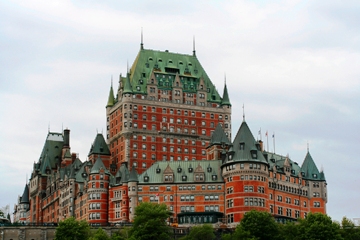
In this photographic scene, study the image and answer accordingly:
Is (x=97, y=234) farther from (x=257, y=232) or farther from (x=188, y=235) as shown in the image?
→ (x=257, y=232)

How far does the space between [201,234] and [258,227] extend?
12.6 meters

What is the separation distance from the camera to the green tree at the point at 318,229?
179000 mm

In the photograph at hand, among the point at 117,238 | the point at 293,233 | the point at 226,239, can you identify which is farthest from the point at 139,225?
the point at 293,233

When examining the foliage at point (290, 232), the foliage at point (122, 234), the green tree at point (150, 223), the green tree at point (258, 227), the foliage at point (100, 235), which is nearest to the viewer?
the foliage at point (290, 232)

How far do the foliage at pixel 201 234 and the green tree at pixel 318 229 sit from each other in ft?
63.3

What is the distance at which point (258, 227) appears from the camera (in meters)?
184

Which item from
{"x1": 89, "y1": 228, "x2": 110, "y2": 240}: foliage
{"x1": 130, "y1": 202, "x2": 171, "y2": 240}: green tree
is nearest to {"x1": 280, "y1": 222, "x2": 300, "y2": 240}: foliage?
{"x1": 130, "y1": 202, "x2": 171, "y2": 240}: green tree

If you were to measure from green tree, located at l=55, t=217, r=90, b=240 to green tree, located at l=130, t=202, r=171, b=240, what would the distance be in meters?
9.96

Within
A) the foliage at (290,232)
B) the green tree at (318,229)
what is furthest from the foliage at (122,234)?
the green tree at (318,229)

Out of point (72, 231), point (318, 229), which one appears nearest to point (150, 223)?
point (72, 231)

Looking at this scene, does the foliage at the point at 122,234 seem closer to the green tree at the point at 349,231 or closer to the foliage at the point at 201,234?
the foliage at the point at 201,234

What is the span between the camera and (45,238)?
198m

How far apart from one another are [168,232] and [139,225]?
21.0 ft

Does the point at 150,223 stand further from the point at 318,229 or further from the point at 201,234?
the point at 318,229
